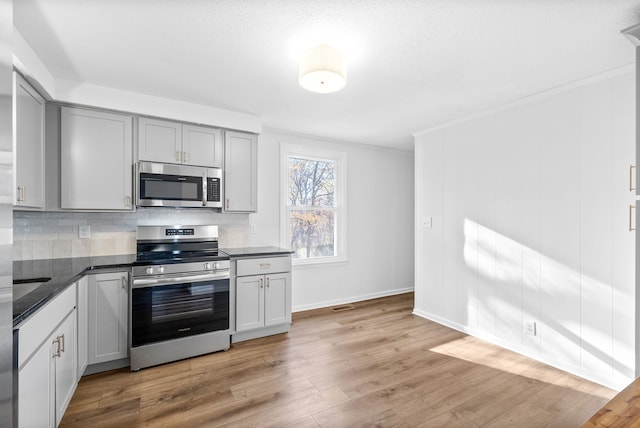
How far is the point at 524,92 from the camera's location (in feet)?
9.29

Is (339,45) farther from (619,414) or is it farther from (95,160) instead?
(95,160)

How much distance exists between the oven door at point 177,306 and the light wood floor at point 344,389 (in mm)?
291

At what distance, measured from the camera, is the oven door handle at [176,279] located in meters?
2.62

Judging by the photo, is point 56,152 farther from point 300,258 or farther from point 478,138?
point 478,138

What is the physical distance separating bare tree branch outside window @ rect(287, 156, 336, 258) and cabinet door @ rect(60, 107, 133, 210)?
195 cm

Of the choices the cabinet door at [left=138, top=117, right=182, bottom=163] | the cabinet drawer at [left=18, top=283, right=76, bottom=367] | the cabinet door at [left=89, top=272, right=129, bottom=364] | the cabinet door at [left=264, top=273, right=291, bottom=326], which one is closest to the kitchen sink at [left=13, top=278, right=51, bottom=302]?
the cabinet drawer at [left=18, top=283, right=76, bottom=367]

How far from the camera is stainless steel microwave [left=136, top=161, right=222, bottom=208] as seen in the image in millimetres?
2930

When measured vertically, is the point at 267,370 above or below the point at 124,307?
below

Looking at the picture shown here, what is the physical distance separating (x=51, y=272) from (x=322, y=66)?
2386 millimetres

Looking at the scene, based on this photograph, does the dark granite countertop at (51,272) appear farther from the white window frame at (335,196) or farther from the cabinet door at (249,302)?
the white window frame at (335,196)

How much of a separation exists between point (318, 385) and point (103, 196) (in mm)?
2485

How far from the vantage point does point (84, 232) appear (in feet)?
9.59

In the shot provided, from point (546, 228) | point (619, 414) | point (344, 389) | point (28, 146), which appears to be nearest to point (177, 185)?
point (28, 146)

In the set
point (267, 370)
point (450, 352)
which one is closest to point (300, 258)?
point (267, 370)
